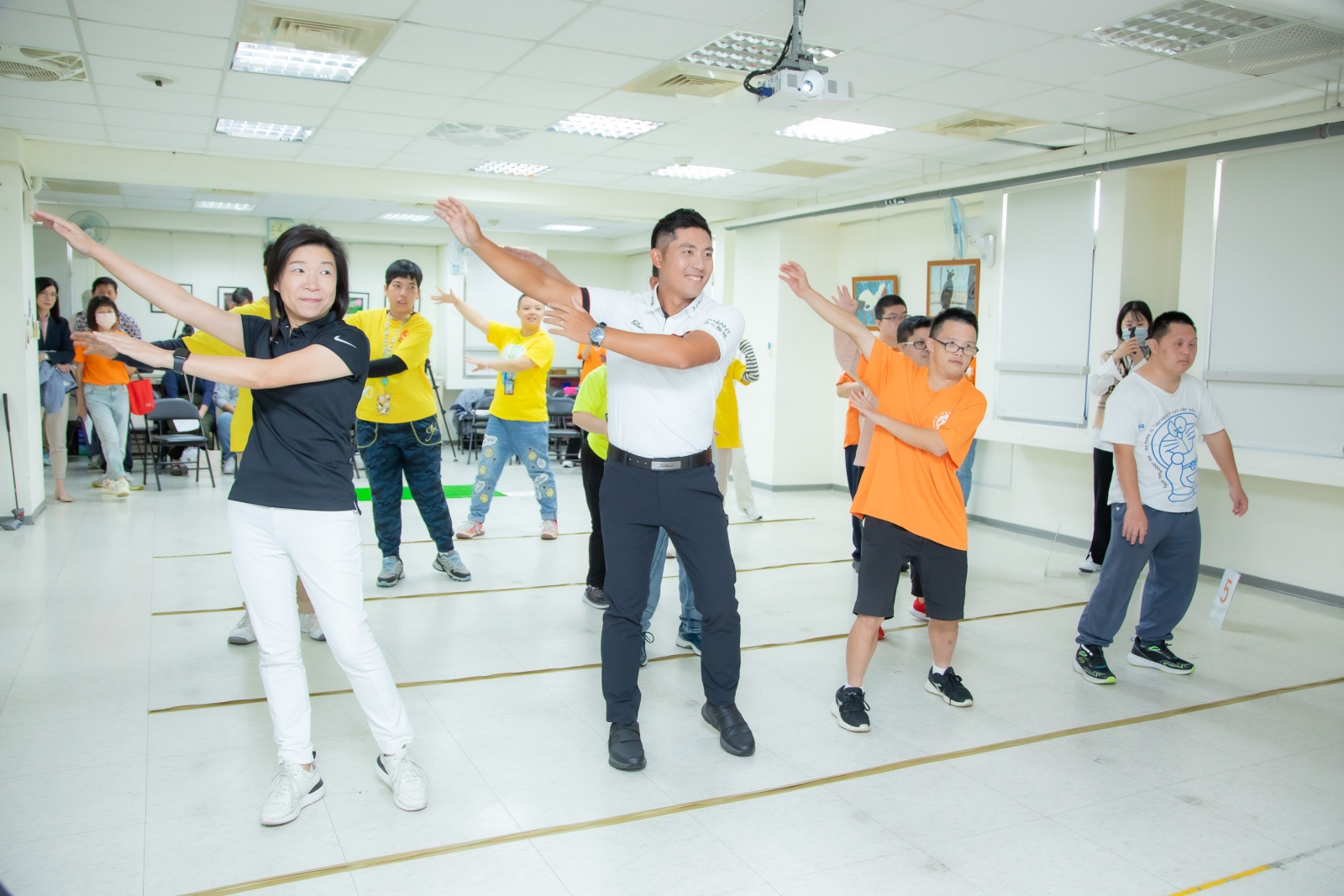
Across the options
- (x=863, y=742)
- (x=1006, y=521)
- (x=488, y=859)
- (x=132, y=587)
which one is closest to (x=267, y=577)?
(x=488, y=859)

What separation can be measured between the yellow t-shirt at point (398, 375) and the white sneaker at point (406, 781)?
2.10 m

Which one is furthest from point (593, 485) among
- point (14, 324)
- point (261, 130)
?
point (14, 324)

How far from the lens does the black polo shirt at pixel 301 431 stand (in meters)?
2.51

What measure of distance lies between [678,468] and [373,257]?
41.7 feet

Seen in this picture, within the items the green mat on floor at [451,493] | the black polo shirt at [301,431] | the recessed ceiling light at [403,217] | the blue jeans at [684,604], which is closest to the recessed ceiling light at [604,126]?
the green mat on floor at [451,493]

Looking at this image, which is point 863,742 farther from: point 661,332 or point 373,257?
point 373,257

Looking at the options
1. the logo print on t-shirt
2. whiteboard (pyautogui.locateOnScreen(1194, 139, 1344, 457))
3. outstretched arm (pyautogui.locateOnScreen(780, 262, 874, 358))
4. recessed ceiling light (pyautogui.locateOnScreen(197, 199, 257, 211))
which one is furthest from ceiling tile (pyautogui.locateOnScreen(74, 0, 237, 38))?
recessed ceiling light (pyautogui.locateOnScreen(197, 199, 257, 211))

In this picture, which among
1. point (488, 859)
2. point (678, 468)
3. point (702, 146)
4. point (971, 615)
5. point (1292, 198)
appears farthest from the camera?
point (702, 146)

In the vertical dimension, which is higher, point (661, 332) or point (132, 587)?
point (661, 332)

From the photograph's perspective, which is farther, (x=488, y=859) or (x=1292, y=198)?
(x=1292, y=198)

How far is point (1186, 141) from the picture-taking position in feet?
19.0

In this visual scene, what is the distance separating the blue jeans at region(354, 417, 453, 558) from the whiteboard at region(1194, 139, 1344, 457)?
4855mm

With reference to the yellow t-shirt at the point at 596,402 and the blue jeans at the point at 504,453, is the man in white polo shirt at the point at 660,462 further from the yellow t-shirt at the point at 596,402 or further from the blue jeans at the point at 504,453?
the blue jeans at the point at 504,453

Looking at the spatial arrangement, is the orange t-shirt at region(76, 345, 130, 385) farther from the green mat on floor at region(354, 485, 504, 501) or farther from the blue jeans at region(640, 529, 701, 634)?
the blue jeans at region(640, 529, 701, 634)
